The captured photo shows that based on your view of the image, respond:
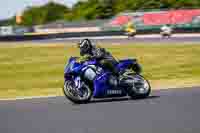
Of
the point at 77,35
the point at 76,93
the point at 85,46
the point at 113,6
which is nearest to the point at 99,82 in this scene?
the point at 76,93

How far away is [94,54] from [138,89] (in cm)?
124

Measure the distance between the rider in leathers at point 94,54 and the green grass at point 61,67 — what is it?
364cm

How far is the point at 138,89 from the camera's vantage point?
41.9ft

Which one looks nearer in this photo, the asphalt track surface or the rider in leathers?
the asphalt track surface

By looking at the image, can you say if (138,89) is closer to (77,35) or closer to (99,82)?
(99,82)

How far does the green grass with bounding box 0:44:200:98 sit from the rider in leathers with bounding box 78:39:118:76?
11.9 feet

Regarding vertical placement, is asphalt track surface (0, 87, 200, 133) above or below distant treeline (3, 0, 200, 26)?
below

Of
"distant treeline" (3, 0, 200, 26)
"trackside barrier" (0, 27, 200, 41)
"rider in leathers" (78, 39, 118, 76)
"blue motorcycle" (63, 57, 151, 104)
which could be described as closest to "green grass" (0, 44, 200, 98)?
"blue motorcycle" (63, 57, 151, 104)

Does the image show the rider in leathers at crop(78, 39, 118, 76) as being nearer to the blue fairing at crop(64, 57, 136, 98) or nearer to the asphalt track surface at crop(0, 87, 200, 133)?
the blue fairing at crop(64, 57, 136, 98)

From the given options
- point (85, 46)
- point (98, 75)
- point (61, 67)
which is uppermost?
point (85, 46)

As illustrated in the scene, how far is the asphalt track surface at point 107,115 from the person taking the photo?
8781 mm

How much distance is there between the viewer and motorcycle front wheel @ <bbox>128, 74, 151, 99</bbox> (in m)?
12.8

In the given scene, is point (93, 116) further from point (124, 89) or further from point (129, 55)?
point (129, 55)

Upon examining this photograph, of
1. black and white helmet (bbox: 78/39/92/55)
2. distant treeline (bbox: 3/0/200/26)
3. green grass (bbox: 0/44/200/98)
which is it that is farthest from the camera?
distant treeline (bbox: 3/0/200/26)
